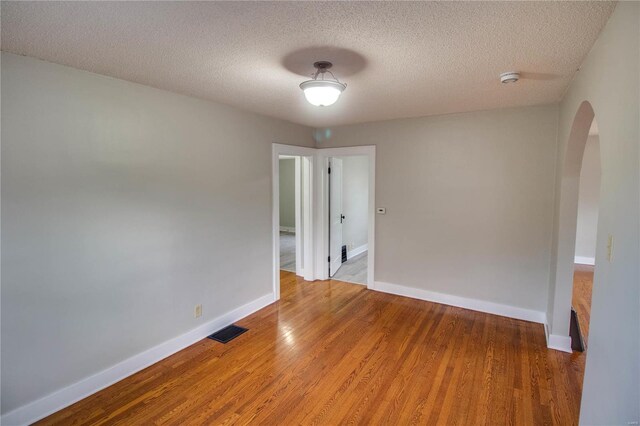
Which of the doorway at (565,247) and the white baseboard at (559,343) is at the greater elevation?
the doorway at (565,247)

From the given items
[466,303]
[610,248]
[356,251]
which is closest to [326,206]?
[356,251]

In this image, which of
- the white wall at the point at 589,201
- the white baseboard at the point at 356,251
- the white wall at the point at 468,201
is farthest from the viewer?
the white baseboard at the point at 356,251

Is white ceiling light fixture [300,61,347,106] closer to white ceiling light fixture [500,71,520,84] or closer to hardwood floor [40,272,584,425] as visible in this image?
white ceiling light fixture [500,71,520,84]

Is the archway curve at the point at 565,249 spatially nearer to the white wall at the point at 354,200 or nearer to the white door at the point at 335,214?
the white door at the point at 335,214

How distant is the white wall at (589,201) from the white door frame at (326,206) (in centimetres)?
420

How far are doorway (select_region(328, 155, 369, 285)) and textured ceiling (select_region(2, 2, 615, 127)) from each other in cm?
254

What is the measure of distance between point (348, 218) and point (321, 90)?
4.13 meters

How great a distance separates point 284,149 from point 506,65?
2.64 metres

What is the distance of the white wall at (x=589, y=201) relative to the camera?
5816 millimetres

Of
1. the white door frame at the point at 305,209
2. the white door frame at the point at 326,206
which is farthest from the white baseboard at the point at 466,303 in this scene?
the white door frame at the point at 305,209

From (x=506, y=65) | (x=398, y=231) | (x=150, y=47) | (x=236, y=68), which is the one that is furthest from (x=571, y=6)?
(x=398, y=231)

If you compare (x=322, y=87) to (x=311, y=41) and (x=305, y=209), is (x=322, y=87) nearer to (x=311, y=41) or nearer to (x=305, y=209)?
(x=311, y=41)

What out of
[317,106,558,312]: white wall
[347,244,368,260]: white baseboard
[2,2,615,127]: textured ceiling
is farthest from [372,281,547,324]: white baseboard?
[2,2,615,127]: textured ceiling

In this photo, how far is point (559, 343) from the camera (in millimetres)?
2963
